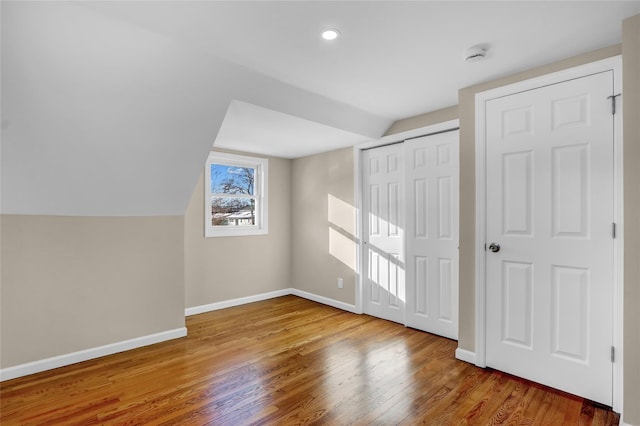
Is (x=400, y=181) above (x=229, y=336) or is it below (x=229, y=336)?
above

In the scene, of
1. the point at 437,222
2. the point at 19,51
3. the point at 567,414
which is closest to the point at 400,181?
the point at 437,222

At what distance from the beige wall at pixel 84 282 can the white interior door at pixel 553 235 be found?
3.03 meters

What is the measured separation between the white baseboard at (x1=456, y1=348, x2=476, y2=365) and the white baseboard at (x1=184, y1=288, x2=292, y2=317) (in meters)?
2.80

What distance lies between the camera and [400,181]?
3.73 m

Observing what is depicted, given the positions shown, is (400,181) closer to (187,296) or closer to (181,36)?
(181,36)

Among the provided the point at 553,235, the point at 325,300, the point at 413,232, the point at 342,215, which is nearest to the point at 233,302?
the point at 325,300

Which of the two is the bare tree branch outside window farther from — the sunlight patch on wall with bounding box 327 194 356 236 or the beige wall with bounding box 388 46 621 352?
the beige wall with bounding box 388 46 621 352

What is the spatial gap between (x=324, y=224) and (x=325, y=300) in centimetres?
104

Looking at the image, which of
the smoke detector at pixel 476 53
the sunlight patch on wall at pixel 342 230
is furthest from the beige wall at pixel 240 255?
the smoke detector at pixel 476 53

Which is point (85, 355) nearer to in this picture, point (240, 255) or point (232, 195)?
point (240, 255)

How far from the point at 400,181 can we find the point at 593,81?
1.85m

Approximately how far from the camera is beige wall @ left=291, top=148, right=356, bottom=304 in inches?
168

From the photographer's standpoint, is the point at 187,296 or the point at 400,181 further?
the point at 187,296

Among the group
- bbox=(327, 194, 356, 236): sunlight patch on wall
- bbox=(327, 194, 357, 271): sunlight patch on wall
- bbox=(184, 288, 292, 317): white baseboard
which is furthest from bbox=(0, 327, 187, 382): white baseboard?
bbox=(327, 194, 356, 236): sunlight patch on wall
